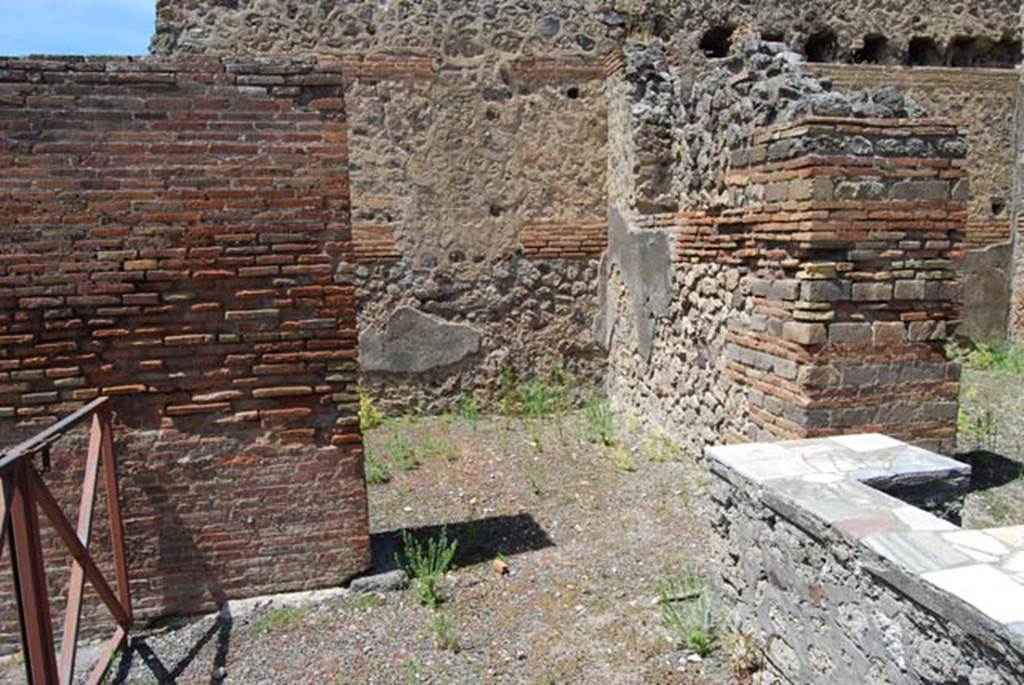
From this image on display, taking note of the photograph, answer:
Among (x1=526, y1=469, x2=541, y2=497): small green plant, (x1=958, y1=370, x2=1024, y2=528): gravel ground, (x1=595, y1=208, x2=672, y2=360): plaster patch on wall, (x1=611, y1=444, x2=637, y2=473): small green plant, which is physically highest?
(x1=595, y1=208, x2=672, y2=360): plaster patch on wall

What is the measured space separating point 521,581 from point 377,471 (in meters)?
2.24

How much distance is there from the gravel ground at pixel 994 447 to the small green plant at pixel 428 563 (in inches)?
124

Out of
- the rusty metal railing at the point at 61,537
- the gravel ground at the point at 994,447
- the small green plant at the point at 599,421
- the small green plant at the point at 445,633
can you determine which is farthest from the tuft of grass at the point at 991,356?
the rusty metal railing at the point at 61,537

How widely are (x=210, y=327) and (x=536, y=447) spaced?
3514mm

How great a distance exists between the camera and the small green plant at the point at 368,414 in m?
7.67

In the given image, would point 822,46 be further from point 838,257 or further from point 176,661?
point 176,661

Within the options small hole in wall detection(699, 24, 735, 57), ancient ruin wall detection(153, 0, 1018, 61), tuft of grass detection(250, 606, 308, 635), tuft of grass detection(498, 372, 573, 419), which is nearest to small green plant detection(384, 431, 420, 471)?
tuft of grass detection(498, 372, 573, 419)

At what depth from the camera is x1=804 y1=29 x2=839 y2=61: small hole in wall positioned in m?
8.73

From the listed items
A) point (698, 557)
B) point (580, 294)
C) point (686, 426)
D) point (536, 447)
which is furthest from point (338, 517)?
point (580, 294)

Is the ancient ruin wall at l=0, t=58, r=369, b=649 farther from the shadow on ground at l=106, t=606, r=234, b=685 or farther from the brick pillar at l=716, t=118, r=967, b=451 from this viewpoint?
the brick pillar at l=716, t=118, r=967, b=451

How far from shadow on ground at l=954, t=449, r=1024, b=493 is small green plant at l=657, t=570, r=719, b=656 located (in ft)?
7.42

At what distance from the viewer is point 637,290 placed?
23.7 ft

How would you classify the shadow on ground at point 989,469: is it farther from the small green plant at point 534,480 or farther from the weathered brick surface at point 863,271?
the small green plant at point 534,480

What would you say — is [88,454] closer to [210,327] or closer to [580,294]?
[210,327]
